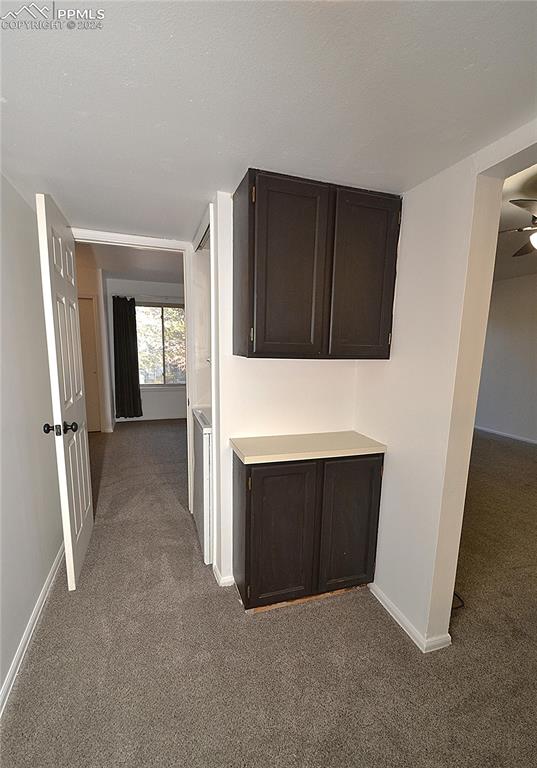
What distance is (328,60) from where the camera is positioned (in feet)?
2.92

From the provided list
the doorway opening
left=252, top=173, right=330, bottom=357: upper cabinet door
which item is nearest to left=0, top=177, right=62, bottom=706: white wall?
left=252, top=173, right=330, bottom=357: upper cabinet door

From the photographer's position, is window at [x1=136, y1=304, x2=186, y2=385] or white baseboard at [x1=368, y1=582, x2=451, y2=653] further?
window at [x1=136, y1=304, x2=186, y2=385]

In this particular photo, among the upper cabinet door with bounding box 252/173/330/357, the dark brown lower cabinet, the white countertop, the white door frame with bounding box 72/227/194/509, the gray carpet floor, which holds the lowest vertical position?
the gray carpet floor

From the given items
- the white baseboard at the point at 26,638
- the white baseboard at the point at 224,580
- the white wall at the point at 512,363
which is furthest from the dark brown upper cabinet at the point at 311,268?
the white wall at the point at 512,363

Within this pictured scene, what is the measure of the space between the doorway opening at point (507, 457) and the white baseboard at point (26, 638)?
82.3 inches

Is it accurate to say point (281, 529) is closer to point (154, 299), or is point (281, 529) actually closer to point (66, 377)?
point (66, 377)

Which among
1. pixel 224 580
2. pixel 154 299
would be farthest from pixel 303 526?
pixel 154 299

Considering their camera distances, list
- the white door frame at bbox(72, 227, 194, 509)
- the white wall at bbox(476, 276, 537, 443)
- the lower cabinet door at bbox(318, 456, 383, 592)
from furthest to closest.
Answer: the white wall at bbox(476, 276, 537, 443)
the white door frame at bbox(72, 227, 194, 509)
the lower cabinet door at bbox(318, 456, 383, 592)

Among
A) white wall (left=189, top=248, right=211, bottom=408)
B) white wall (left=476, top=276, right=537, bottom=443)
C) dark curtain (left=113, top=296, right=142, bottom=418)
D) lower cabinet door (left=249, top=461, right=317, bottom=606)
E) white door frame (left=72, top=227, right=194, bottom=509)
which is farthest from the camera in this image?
dark curtain (left=113, top=296, right=142, bottom=418)

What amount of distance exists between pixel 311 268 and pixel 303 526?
53.7 inches

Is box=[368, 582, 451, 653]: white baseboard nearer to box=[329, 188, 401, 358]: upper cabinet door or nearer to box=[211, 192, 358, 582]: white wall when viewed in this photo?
box=[211, 192, 358, 582]: white wall

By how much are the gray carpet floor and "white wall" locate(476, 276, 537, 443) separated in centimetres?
363

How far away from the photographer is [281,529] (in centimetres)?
175

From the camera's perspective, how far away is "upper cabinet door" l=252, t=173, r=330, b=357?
1527mm
